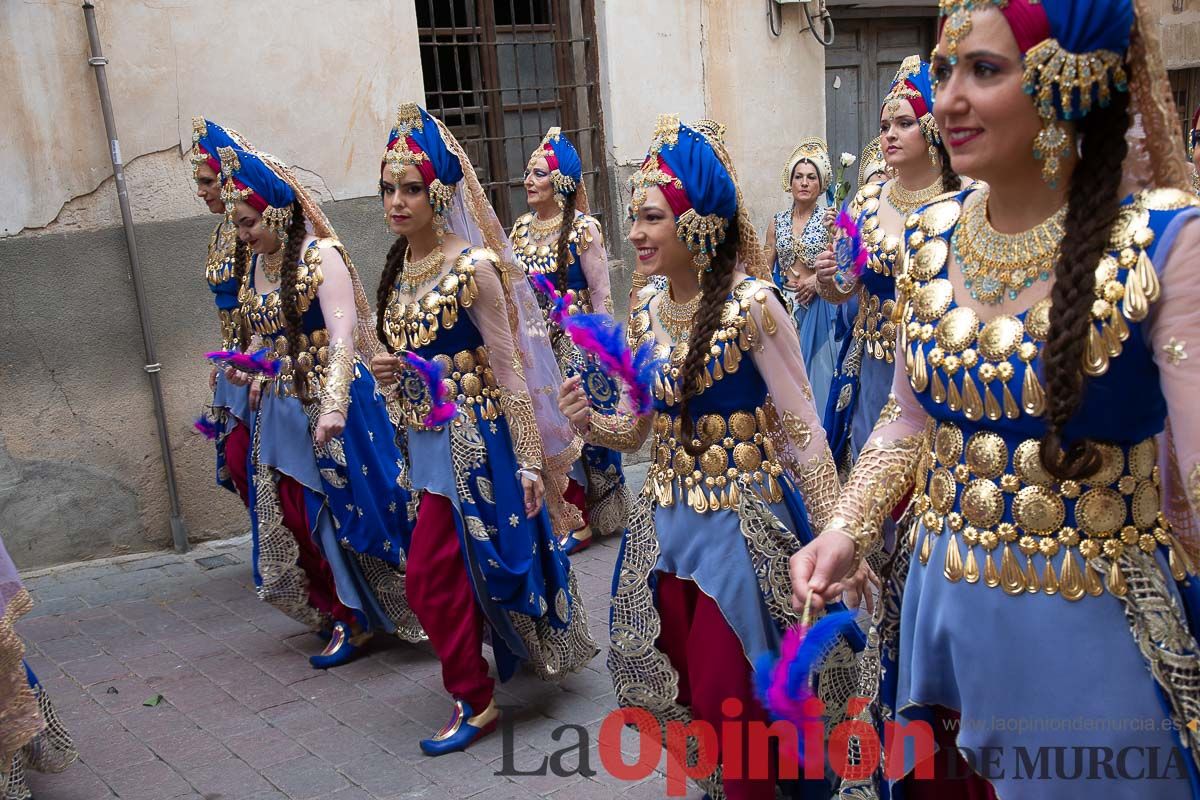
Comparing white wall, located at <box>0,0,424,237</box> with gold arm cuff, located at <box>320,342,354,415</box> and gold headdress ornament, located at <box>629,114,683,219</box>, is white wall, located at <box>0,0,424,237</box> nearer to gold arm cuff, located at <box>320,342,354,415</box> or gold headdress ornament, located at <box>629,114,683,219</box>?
gold arm cuff, located at <box>320,342,354,415</box>

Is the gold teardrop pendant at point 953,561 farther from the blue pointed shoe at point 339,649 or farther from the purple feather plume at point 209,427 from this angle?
the purple feather plume at point 209,427

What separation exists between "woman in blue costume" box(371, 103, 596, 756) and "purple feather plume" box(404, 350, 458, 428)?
Answer: 0.06ft

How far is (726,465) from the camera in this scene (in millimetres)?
3248

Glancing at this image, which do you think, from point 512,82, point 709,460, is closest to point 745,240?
point 709,460

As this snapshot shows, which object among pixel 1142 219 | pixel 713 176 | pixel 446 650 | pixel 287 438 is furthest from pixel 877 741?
pixel 287 438

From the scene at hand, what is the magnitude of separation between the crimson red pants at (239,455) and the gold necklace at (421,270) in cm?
163

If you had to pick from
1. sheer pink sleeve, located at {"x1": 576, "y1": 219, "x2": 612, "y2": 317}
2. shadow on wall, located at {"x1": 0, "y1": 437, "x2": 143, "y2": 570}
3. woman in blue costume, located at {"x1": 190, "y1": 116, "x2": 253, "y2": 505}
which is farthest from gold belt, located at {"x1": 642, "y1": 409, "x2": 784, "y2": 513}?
shadow on wall, located at {"x1": 0, "y1": 437, "x2": 143, "y2": 570}

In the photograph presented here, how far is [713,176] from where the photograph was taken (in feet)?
10.7

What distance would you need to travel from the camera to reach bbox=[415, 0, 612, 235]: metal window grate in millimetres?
8055

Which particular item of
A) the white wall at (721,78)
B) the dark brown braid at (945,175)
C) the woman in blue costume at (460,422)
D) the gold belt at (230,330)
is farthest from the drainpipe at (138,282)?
the dark brown braid at (945,175)

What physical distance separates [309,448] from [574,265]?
92.4 inches

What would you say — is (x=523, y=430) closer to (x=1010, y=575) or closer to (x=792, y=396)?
(x=792, y=396)

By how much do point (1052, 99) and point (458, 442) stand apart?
2.72m

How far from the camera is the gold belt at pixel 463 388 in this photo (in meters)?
4.24
